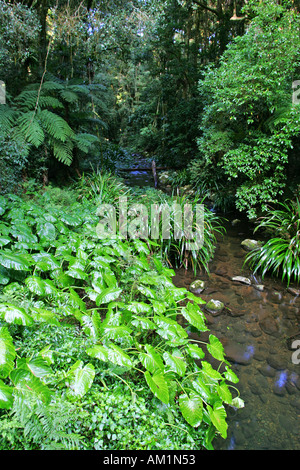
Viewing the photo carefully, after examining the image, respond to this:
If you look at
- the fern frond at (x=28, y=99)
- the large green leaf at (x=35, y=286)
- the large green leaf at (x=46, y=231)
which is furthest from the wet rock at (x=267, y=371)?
the fern frond at (x=28, y=99)

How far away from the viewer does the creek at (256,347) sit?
2.03 m

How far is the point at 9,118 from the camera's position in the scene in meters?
4.19

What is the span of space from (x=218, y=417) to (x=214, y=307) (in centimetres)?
169

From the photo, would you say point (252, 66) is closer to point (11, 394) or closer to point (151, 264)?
point (151, 264)

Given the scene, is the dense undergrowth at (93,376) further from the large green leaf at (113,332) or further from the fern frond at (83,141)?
the fern frond at (83,141)

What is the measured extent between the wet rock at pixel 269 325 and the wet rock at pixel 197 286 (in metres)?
0.86

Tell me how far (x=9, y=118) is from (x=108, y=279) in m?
3.32

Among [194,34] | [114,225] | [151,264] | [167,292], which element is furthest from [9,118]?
[194,34]

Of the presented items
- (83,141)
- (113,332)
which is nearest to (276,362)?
(113,332)

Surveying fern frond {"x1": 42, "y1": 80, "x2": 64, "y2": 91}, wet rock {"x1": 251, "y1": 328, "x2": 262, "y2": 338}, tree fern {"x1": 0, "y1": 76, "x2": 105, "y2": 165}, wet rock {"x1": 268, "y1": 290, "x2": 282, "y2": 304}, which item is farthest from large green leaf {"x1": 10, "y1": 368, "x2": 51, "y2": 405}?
fern frond {"x1": 42, "y1": 80, "x2": 64, "y2": 91}

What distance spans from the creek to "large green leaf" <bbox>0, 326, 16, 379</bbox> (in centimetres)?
151

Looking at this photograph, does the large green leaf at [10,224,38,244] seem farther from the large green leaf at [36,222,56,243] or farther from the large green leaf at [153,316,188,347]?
the large green leaf at [153,316,188,347]
